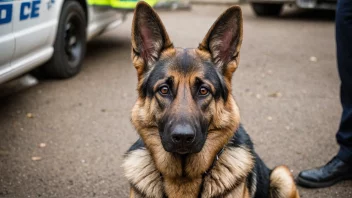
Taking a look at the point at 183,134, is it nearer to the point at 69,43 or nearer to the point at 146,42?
the point at 146,42

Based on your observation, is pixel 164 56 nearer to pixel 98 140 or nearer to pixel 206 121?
pixel 206 121

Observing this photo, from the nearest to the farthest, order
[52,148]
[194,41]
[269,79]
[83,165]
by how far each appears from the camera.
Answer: [83,165] < [52,148] < [269,79] < [194,41]

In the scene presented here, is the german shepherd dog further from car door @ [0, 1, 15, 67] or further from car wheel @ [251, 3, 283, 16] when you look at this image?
car wheel @ [251, 3, 283, 16]

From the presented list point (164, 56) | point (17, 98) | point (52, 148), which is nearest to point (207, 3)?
point (17, 98)

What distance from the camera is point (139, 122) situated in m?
3.04

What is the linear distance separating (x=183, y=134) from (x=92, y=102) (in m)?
3.43

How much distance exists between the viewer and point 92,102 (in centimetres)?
595

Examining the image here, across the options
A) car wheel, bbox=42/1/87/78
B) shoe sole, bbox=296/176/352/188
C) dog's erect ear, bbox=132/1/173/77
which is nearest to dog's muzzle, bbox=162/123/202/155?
dog's erect ear, bbox=132/1/173/77

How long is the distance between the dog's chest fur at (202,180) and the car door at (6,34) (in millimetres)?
2126

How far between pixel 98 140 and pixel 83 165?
0.58 m

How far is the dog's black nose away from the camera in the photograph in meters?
2.70

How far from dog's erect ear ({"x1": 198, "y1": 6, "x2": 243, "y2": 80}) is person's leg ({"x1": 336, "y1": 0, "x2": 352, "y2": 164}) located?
4.07 ft

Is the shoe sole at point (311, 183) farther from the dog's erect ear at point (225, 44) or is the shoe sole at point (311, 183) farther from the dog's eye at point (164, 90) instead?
the dog's eye at point (164, 90)

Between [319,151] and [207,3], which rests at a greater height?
[319,151]
